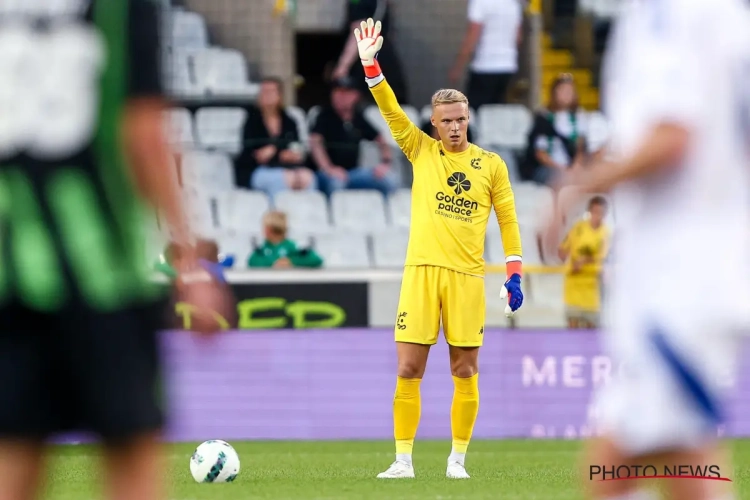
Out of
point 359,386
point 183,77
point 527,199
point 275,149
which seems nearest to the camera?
point 359,386

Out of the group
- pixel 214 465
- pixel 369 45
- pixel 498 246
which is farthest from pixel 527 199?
pixel 214 465

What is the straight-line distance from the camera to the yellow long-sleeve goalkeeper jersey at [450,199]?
8695 millimetres

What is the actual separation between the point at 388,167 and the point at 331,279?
7.91 ft

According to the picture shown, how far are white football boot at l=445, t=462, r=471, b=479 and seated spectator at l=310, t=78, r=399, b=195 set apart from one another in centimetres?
630

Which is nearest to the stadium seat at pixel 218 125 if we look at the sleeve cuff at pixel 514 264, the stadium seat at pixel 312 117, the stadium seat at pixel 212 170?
the stadium seat at pixel 212 170

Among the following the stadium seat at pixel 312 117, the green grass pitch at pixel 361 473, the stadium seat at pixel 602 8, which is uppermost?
the stadium seat at pixel 602 8

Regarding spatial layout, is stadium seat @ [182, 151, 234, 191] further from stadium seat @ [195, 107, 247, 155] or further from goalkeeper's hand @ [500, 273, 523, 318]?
goalkeeper's hand @ [500, 273, 523, 318]

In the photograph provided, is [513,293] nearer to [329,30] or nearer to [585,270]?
[585,270]

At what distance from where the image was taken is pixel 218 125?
1560 centimetres

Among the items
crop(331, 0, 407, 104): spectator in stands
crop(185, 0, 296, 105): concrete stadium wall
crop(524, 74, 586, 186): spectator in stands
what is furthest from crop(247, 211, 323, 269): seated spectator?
crop(185, 0, 296, 105): concrete stadium wall

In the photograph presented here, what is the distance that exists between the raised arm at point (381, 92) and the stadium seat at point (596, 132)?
6797 mm

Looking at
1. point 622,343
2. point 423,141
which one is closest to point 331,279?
point 423,141

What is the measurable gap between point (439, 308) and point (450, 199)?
2.05ft

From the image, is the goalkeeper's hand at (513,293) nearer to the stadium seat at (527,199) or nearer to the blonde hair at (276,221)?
the blonde hair at (276,221)
